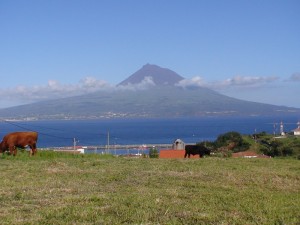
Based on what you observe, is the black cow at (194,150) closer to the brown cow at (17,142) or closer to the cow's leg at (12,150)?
the brown cow at (17,142)

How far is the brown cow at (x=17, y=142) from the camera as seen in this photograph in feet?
56.7

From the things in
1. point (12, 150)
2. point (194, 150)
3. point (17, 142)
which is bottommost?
point (194, 150)

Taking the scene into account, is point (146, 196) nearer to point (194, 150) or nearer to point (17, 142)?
point (17, 142)

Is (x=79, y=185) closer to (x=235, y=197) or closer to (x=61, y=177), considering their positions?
(x=61, y=177)

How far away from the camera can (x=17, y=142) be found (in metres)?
17.4

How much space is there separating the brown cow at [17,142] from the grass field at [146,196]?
5.78 m

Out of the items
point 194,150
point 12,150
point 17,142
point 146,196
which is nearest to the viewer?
point 146,196

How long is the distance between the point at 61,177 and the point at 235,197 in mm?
4483

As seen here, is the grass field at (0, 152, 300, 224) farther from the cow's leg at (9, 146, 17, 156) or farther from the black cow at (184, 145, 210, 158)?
the black cow at (184, 145, 210, 158)

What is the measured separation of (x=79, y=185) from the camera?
8.90 metres

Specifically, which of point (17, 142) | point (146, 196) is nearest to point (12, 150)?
point (17, 142)

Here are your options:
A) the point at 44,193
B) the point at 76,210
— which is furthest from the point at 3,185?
the point at 76,210

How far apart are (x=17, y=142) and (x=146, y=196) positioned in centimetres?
1132

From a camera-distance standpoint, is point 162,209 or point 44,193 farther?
point 44,193
